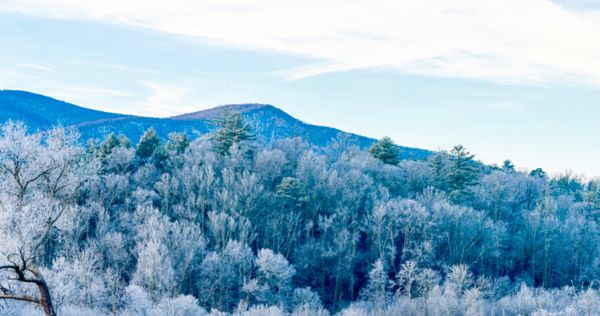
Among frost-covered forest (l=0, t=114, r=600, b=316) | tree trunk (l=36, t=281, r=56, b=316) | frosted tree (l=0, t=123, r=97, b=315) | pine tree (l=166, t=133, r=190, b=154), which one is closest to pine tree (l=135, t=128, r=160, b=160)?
frost-covered forest (l=0, t=114, r=600, b=316)

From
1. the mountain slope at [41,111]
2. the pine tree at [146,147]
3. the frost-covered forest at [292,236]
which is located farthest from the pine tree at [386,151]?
the mountain slope at [41,111]

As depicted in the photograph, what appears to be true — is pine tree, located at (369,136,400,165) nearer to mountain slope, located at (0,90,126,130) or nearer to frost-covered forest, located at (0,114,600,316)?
frost-covered forest, located at (0,114,600,316)

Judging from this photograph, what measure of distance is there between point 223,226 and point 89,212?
12.8 meters

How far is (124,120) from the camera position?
15212 cm

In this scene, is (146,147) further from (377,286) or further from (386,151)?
(386,151)

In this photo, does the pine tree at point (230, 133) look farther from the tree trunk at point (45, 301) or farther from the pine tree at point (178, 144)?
the tree trunk at point (45, 301)

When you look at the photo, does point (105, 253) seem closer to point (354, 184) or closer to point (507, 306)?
point (354, 184)

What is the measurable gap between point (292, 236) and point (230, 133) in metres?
15.9

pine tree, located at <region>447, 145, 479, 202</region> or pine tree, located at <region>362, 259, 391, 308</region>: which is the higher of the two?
pine tree, located at <region>447, 145, 479, 202</region>

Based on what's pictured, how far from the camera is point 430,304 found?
46.3 metres

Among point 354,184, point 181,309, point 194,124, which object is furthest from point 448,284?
point 194,124

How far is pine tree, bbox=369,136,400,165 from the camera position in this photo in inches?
2825

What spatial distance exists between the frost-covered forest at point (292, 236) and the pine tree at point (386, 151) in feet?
0.69

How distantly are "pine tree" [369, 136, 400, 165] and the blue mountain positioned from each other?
191 ft
